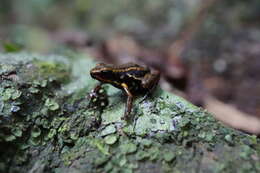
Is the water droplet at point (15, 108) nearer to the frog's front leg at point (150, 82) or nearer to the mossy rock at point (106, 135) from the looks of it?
the mossy rock at point (106, 135)

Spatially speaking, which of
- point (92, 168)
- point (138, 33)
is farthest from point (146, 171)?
point (138, 33)

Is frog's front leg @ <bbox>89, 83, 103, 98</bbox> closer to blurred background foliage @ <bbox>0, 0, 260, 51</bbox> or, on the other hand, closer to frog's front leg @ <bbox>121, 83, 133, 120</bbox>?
frog's front leg @ <bbox>121, 83, 133, 120</bbox>

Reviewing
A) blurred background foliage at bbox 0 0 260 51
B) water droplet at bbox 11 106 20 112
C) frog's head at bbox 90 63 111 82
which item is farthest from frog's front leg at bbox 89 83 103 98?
blurred background foliage at bbox 0 0 260 51

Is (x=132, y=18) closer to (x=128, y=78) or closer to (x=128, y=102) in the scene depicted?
(x=128, y=78)

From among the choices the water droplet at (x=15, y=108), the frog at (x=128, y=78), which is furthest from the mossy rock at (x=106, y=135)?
the frog at (x=128, y=78)

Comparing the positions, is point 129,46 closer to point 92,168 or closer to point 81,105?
point 81,105

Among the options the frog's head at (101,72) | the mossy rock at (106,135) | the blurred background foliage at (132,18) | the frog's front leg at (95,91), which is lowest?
the mossy rock at (106,135)

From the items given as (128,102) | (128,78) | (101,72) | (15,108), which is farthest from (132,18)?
(15,108)
